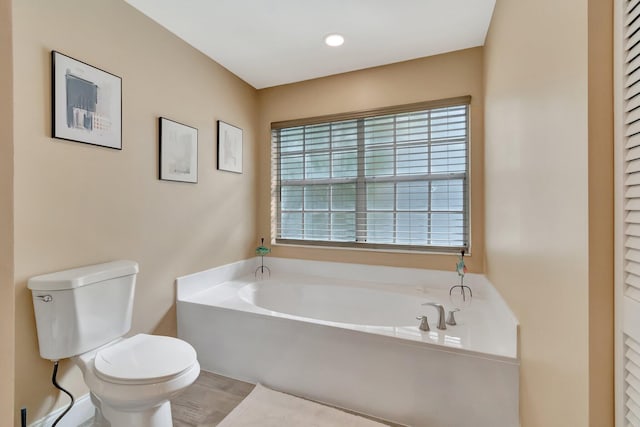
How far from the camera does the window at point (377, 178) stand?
2486 mm

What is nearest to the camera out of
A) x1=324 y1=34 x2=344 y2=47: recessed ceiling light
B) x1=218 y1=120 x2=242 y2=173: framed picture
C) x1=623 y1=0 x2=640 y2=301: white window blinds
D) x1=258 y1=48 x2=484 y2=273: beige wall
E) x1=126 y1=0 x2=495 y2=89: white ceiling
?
x1=623 y1=0 x2=640 y2=301: white window blinds

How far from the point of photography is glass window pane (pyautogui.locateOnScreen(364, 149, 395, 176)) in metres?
2.69

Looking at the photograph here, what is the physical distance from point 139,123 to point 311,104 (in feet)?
5.18

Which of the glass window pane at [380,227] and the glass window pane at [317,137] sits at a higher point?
the glass window pane at [317,137]

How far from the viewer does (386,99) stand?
2.64 meters

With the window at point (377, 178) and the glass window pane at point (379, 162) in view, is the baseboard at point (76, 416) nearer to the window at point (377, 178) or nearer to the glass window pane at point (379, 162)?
the window at point (377, 178)

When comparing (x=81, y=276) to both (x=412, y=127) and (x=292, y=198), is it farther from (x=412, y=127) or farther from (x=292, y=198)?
(x=412, y=127)

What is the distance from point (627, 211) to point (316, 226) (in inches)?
95.1

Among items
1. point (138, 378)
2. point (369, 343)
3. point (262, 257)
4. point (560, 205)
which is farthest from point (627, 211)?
point (262, 257)

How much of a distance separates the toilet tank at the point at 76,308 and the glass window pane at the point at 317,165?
1880mm

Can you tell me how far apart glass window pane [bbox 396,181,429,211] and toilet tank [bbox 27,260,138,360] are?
217 centimetres

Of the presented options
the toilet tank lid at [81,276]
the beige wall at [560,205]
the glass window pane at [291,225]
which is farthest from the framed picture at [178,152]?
the beige wall at [560,205]

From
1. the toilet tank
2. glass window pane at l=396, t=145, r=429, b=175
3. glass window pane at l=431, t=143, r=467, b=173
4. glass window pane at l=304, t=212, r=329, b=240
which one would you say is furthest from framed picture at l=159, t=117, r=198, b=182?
glass window pane at l=431, t=143, r=467, b=173

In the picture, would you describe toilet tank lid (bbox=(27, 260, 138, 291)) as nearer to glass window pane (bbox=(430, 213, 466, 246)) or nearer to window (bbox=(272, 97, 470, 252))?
window (bbox=(272, 97, 470, 252))
